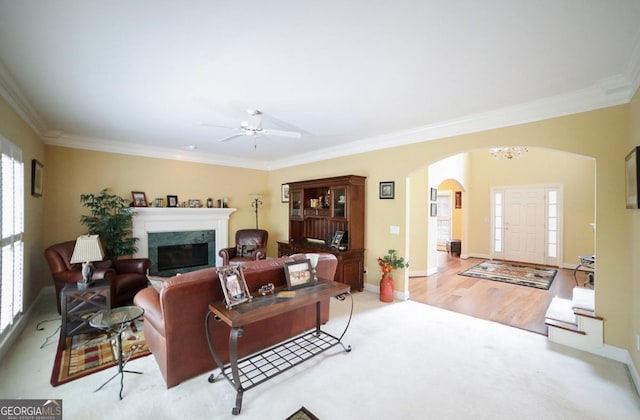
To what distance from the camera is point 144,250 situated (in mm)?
5199

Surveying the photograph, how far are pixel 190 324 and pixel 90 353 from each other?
1.34m

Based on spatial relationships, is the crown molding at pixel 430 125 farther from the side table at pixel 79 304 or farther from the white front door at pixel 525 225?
the white front door at pixel 525 225

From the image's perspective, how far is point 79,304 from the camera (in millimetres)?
2846

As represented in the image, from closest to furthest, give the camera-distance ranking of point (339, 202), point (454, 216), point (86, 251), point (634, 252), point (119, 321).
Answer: point (119, 321)
point (634, 252)
point (86, 251)
point (339, 202)
point (454, 216)

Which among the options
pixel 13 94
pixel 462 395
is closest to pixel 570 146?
pixel 462 395

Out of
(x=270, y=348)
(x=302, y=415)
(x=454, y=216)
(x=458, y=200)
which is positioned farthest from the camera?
(x=454, y=216)

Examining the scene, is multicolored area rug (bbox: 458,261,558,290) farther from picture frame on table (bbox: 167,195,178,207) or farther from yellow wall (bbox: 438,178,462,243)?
picture frame on table (bbox: 167,195,178,207)

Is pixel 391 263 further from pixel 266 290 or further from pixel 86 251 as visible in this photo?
pixel 86 251

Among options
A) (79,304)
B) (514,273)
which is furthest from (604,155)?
(79,304)

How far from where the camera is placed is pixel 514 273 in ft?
20.1

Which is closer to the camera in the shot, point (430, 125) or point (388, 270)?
point (430, 125)

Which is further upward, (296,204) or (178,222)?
(296,204)

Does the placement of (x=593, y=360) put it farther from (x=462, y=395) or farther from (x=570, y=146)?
(x=570, y=146)

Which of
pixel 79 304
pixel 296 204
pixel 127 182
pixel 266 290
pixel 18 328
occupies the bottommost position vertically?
pixel 18 328
